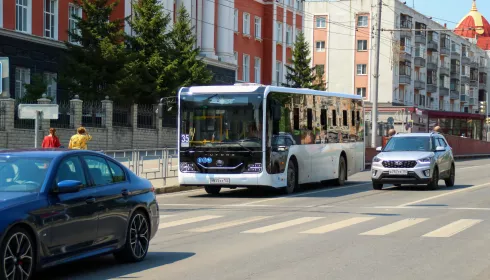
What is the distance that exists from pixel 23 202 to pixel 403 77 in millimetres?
93479

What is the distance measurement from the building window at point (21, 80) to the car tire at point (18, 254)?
33.1 metres

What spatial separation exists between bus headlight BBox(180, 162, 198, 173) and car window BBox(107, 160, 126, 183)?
11734 mm

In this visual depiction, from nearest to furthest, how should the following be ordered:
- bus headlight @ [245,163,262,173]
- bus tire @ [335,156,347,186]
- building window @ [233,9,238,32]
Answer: bus headlight @ [245,163,262,173] → bus tire @ [335,156,347,186] → building window @ [233,9,238,32]

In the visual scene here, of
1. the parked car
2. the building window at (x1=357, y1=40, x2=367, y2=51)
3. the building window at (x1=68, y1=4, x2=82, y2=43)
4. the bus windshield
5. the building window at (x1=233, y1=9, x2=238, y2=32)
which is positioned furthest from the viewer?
the building window at (x1=357, y1=40, x2=367, y2=51)

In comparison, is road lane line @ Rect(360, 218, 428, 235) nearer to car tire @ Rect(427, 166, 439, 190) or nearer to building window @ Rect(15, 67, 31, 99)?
car tire @ Rect(427, 166, 439, 190)

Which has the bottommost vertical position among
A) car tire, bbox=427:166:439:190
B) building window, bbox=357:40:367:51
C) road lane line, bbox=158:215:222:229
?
road lane line, bbox=158:215:222:229

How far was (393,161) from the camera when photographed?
25688mm

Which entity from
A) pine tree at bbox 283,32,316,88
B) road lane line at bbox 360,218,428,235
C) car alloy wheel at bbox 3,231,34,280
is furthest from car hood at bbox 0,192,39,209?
pine tree at bbox 283,32,316,88

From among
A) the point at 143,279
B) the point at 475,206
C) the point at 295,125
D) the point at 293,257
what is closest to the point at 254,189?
the point at 295,125

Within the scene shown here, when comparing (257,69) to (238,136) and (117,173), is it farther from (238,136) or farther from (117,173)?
(117,173)

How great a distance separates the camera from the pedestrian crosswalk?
14.7 m

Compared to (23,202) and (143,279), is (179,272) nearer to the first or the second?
(143,279)

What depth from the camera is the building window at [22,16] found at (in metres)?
41.8

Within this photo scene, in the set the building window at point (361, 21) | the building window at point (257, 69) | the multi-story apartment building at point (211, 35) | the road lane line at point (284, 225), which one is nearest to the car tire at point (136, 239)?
the road lane line at point (284, 225)
